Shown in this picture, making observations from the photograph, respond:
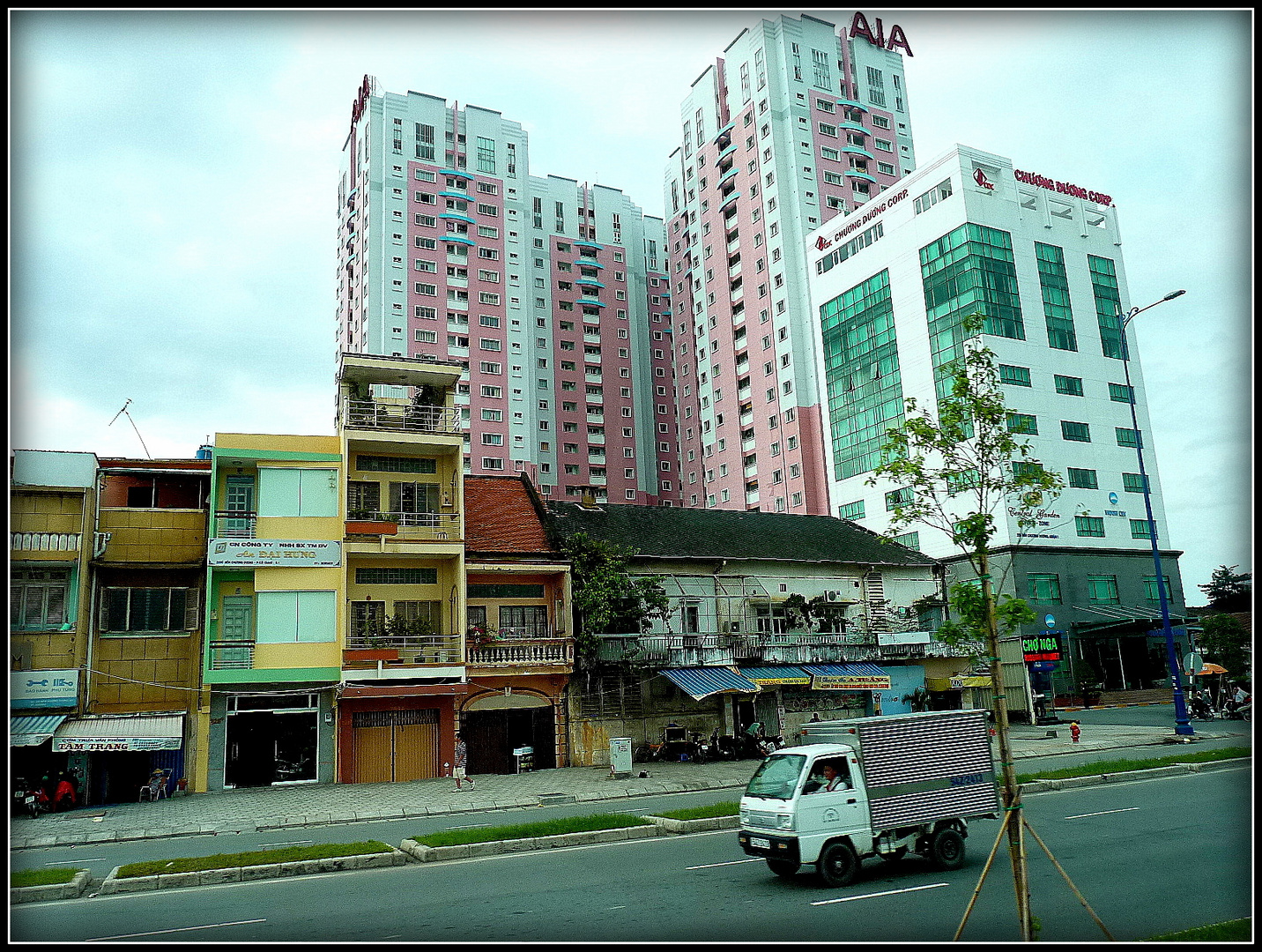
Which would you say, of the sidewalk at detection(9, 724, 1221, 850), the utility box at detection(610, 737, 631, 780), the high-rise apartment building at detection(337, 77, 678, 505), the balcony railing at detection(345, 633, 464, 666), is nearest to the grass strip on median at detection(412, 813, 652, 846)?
the sidewalk at detection(9, 724, 1221, 850)

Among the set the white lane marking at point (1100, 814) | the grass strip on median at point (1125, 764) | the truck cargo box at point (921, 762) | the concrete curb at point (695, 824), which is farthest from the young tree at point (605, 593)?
the truck cargo box at point (921, 762)

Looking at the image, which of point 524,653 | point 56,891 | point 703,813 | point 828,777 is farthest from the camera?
point 524,653

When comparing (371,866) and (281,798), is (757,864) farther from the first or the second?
(281,798)

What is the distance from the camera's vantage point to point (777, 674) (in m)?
36.6

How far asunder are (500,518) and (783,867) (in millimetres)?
24717

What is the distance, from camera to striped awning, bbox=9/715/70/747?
26342mm

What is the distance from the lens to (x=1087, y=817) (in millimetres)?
18750

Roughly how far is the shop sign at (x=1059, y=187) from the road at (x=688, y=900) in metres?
59.8

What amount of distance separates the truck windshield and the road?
123 centimetres

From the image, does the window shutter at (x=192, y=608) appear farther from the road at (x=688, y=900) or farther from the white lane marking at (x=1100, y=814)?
the white lane marking at (x=1100, y=814)

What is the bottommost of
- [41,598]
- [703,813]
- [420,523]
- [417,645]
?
[703,813]

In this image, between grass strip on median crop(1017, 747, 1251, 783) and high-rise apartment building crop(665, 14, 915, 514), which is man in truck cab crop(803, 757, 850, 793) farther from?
high-rise apartment building crop(665, 14, 915, 514)

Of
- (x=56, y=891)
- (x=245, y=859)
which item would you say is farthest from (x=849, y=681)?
(x=56, y=891)

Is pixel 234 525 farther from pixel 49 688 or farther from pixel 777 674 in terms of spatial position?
pixel 777 674
